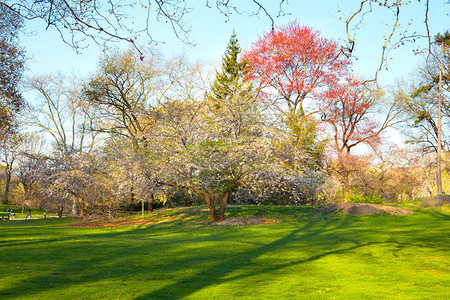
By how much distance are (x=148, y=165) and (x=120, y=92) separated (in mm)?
11697

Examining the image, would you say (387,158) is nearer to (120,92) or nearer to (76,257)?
(120,92)

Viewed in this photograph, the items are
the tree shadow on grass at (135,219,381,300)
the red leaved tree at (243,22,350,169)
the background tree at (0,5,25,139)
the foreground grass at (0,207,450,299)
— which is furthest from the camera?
the red leaved tree at (243,22,350,169)

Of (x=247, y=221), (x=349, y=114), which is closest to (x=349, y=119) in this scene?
(x=349, y=114)

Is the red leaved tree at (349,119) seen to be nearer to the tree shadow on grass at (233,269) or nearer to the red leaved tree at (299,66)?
the red leaved tree at (299,66)

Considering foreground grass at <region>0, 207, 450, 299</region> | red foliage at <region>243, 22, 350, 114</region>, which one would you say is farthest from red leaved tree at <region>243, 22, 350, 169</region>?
foreground grass at <region>0, 207, 450, 299</region>

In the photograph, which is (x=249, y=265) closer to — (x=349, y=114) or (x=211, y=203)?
(x=211, y=203)

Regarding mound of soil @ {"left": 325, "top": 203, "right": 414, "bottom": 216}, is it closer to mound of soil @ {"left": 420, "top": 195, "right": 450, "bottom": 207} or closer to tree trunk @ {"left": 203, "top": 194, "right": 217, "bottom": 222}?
mound of soil @ {"left": 420, "top": 195, "right": 450, "bottom": 207}

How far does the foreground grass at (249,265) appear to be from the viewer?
7207 millimetres

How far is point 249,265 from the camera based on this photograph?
31.8ft

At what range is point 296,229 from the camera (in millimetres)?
15906

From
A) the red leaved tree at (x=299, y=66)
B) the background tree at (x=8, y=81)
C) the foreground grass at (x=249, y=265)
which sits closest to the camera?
the foreground grass at (x=249, y=265)

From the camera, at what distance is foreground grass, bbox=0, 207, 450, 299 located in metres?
7.21

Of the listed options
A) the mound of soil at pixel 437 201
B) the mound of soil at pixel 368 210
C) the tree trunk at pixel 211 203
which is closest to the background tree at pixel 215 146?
the tree trunk at pixel 211 203

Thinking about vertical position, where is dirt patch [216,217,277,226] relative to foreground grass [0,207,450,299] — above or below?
above
